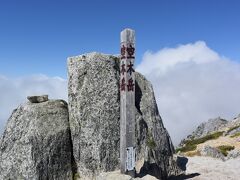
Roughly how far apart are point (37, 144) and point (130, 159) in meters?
5.07

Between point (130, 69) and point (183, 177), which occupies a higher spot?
point (130, 69)

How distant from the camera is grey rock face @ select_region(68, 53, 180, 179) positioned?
2114cm

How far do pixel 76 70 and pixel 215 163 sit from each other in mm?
A: 13888

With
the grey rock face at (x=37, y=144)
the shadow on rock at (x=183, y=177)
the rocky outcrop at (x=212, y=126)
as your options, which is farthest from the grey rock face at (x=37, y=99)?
the rocky outcrop at (x=212, y=126)

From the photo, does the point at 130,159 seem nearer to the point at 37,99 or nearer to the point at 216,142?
the point at 37,99

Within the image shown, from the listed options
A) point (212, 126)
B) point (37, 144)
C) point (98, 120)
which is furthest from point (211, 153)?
point (212, 126)

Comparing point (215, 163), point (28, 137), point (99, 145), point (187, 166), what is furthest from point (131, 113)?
point (215, 163)

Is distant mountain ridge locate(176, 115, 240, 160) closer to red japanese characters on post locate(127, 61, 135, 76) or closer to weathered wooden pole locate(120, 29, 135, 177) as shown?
weathered wooden pole locate(120, 29, 135, 177)

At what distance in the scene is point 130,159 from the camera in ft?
66.7

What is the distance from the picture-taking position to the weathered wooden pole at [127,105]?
20172mm

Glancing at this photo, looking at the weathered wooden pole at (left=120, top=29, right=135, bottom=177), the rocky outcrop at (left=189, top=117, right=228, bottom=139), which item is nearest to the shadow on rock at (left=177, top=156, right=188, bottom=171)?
the weathered wooden pole at (left=120, top=29, right=135, bottom=177)

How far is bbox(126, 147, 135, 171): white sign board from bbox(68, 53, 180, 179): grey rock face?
1.14 metres

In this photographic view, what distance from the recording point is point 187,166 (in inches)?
1094

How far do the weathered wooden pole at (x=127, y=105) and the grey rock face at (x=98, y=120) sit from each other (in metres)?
1.17
